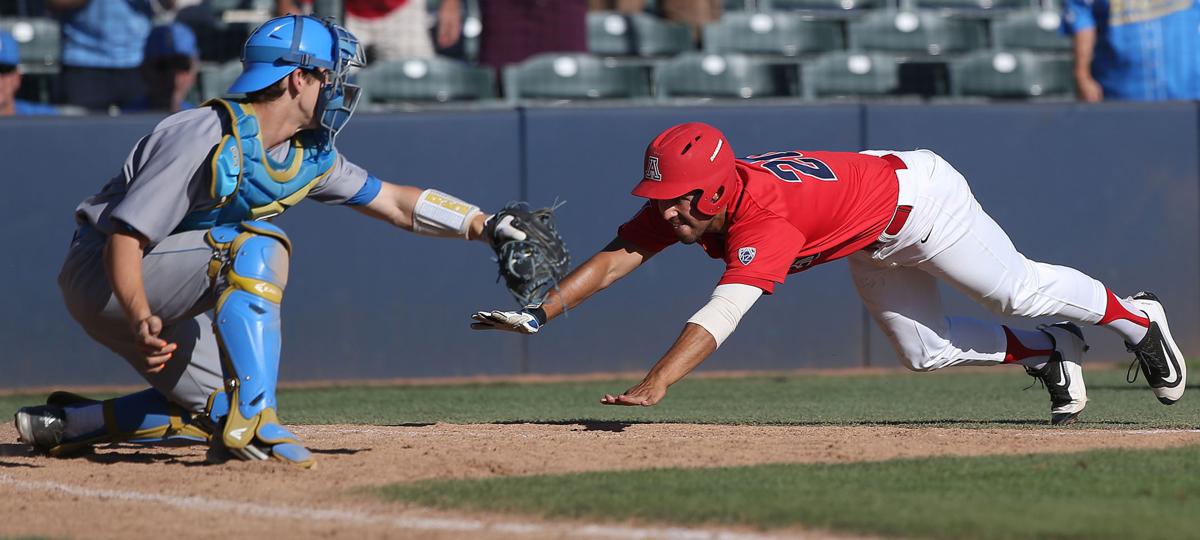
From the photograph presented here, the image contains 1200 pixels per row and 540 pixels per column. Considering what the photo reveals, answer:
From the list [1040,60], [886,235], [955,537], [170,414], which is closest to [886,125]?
[1040,60]

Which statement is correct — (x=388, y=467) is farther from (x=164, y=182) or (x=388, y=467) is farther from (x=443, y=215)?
(x=164, y=182)

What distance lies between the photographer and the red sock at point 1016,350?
586cm

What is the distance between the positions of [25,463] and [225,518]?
1.52 metres

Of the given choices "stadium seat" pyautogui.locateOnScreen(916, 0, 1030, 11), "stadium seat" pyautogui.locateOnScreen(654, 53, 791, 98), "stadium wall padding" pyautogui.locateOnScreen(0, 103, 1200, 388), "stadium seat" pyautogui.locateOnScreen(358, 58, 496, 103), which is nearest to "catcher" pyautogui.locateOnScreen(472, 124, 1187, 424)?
"stadium wall padding" pyautogui.locateOnScreen(0, 103, 1200, 388)

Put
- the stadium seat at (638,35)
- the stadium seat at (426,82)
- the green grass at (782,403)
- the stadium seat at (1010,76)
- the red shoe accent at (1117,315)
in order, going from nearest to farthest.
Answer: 1. the red shoe accent at (1117,315)
2. the green grass at (782,403)
3. the stadium seat at (426,82)
4. the stadium seat at (1010,76)
5. the stadium seat at (638,35)

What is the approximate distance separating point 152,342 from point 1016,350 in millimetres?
3455

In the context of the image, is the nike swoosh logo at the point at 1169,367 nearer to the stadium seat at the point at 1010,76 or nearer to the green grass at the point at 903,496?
the green grass at the point at 903,496

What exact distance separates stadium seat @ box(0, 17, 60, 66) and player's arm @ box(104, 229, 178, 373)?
6.64 meters

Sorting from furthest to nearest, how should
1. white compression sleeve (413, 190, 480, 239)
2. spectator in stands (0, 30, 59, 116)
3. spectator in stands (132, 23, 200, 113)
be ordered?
spectator in stands (132, 23, 200, 113), spectator in stands (0, 30, 59, 116), white compression sleeve (413, 190, 480, 239)

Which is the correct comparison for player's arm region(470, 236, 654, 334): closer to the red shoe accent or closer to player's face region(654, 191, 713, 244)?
player's face region(654, 191, 713, 244)

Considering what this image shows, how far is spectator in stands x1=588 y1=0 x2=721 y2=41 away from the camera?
11352 mm

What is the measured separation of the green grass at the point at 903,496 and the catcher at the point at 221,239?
2.28 feet

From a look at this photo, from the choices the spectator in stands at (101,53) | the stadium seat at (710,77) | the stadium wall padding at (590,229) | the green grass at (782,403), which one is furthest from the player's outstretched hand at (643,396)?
the spectator in stands at (101,53)

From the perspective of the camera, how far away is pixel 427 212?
5059 mm
